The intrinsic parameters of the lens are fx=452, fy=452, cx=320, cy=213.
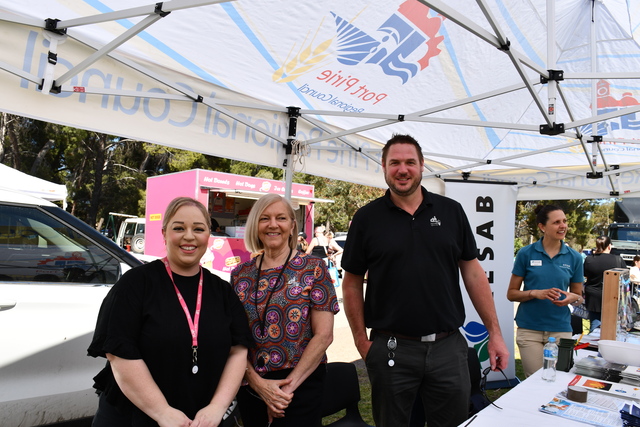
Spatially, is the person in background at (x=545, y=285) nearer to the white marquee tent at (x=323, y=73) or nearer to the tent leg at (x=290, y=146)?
the white marquee tent at (x=323, y=73)

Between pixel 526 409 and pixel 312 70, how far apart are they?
268 cm

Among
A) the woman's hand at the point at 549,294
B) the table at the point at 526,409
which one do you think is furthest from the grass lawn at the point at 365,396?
the table at the point at 526,409

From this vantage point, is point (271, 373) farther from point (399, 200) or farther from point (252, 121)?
point (252, 121)

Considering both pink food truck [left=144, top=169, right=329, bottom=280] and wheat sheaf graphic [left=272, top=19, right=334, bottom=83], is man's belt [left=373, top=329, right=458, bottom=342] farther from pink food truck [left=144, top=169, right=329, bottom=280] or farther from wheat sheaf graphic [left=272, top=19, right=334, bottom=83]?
pink food truck [left=144, top=169, right=329, bottom=280]

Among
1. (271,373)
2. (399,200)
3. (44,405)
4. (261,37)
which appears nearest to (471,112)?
(261,37)

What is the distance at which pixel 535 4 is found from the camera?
3525 millimetres

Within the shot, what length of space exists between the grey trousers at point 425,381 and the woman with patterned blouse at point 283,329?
0.32 m

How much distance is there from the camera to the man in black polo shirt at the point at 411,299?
207 cm

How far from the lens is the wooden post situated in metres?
2.60

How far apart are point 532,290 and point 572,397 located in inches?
63.1

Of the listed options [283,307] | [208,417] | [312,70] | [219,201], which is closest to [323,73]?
[312,70]

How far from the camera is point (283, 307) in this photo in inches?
74.7

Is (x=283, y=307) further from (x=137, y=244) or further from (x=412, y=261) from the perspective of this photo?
(x=137, y=244)

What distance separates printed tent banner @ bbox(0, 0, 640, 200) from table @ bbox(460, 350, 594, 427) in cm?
181
